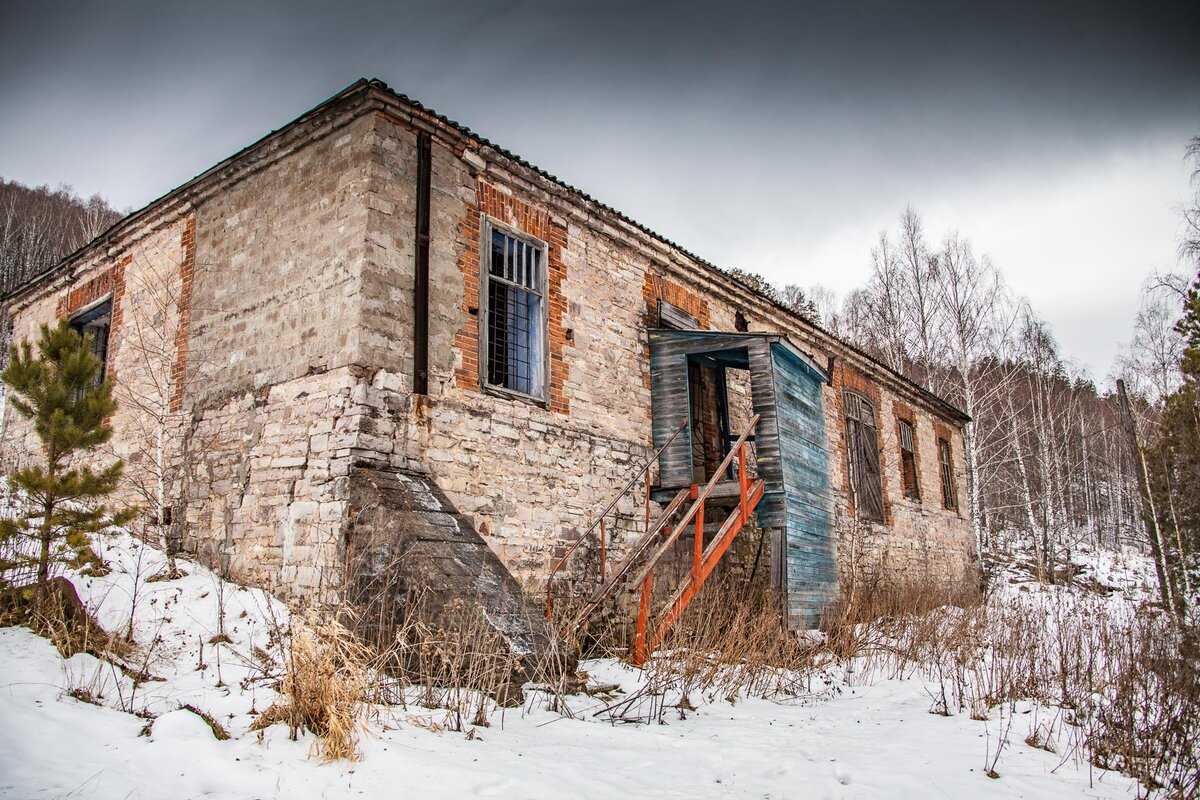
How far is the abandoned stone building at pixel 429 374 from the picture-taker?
7.32 meters

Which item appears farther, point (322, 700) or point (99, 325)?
point (99, 325)

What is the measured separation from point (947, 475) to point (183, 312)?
1783cm

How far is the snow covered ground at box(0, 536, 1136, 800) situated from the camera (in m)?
3.54

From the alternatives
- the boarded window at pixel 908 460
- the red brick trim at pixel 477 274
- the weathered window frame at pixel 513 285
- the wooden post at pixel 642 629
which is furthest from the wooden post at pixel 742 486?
the boarded window at pixel 908 460

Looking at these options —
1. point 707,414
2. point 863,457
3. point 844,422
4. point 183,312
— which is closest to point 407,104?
point 183,312

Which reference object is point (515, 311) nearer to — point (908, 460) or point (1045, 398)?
point (908, 460)

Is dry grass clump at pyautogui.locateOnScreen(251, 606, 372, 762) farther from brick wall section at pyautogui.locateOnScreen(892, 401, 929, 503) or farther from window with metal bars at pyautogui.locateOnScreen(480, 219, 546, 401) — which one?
brick wall section at pyautogui.locateOnScreen(892, 401, 929, 503)

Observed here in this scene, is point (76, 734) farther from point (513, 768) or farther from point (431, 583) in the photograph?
point (431, 583)

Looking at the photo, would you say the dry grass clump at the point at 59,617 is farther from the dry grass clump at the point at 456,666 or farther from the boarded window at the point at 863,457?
the boarded window at the point at 863,457

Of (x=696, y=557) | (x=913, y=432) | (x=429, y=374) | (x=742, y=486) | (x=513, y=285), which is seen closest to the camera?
(x=429, y=374)

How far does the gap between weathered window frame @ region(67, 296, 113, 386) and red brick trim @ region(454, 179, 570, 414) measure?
592 centimetres

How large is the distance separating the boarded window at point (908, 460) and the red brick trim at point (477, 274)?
1097cm

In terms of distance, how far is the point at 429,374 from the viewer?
778cm

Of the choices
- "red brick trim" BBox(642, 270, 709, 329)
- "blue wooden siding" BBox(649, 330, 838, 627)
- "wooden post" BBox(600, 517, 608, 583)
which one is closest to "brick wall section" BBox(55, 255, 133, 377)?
"wooden post" BBox(600, 517, 608, 583)
